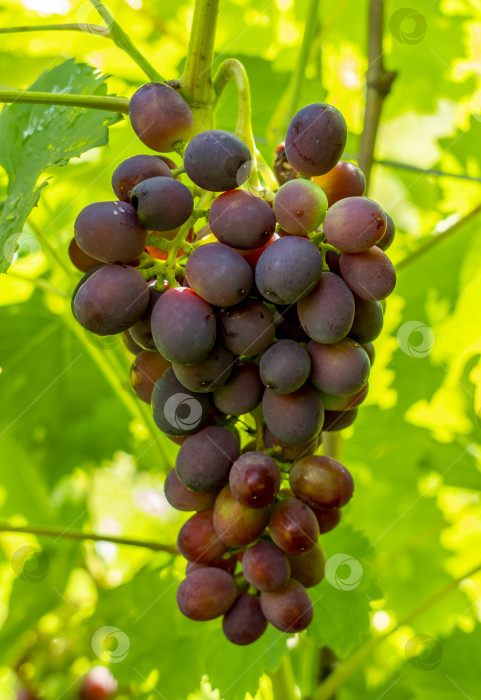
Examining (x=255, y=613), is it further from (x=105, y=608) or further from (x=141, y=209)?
(x=105, y=608)

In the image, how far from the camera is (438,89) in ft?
6.53

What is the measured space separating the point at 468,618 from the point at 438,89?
1.52 m

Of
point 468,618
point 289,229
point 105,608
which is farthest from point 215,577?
point 468,618

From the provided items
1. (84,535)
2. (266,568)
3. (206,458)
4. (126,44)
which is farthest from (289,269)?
(84,535)

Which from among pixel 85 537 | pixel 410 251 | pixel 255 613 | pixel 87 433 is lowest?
pixel 87 433

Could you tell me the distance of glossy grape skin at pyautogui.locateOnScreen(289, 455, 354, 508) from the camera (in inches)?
34.1

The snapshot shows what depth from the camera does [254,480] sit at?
81 centimetres

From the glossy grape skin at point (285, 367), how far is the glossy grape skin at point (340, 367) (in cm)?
2

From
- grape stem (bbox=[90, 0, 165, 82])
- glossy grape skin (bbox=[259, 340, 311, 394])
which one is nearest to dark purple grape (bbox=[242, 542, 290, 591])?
glossy grape skin (bbox=[259, 340, 311, 394])

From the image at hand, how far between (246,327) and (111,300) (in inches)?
6.5

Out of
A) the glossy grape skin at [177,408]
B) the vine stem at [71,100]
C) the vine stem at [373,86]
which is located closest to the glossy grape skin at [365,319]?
the glossy grape skin at [177,408]

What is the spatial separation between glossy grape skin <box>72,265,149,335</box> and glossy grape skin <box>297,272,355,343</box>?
21cm

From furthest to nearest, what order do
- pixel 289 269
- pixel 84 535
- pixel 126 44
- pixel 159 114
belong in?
pixel 84 535 < pixel 126 44 < pixel 159 114 < pixel 289 269

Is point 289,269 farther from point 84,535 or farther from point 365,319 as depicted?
point 84,535
